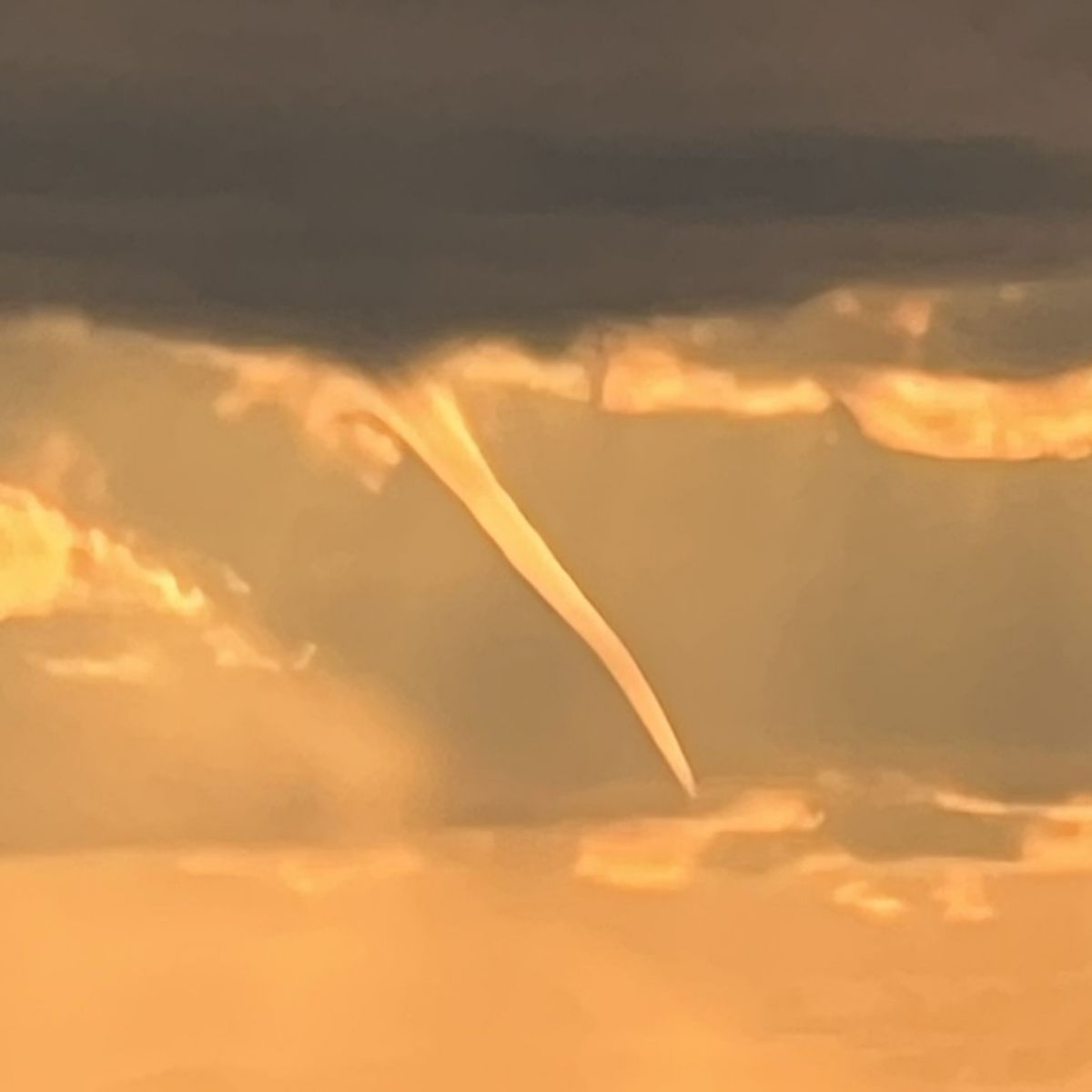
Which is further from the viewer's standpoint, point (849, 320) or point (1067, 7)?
point (849, 320)

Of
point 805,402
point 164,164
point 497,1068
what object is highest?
point 164,164

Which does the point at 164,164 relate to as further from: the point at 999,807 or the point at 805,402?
the point at 999,807

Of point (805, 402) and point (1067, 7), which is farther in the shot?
point (805, 402)

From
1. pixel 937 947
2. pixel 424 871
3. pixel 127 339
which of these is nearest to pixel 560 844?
pixel 424 871

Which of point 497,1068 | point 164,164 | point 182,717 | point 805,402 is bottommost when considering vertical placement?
point 497,1068

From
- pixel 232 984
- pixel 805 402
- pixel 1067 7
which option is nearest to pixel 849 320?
pixel 805 402

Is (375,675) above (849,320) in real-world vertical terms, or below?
below

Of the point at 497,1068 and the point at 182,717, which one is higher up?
the point at 182,717

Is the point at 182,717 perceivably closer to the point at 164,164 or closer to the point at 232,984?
the point at 232,984
